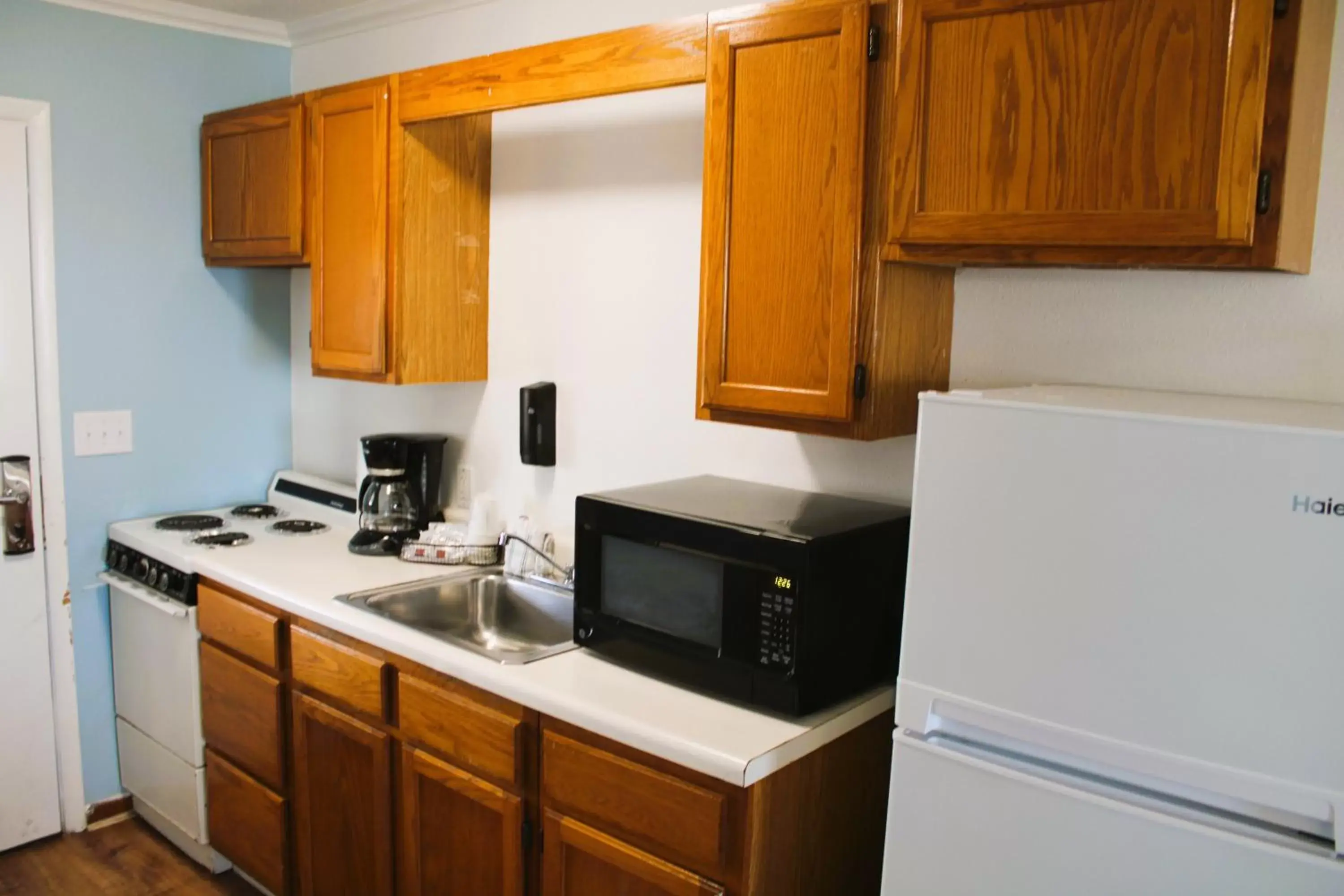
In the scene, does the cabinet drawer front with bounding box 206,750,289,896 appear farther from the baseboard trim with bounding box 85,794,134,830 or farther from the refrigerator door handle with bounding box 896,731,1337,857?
the refrigerator door handle with bounding box 896,731,1337,857

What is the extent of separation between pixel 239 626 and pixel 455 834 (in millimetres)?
893

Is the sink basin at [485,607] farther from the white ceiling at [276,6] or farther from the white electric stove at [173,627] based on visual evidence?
the white ceiling at [276,6]

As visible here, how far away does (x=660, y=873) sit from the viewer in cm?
175

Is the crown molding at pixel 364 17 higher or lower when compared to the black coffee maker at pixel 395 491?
higher

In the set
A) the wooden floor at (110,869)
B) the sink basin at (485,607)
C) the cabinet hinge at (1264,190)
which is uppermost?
the cabinet hinge at (1264,190)

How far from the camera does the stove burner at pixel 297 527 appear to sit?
3162 mm

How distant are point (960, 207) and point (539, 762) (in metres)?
1.23

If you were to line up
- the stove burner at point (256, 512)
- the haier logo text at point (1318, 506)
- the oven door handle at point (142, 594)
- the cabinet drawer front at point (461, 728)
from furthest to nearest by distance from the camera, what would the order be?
the stove burner at point (256, 512) < the oven door handle at point (142, 594) < the cabinet drawer front at point (461, 728) < the haier logo text at point (1318, 506)

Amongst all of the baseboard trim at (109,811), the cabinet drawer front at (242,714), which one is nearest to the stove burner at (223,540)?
the cabinet drawer front at (242,714)

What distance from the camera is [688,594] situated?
1909mm

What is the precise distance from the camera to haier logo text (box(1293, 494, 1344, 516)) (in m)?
1.17

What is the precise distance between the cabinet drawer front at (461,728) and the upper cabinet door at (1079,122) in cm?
113

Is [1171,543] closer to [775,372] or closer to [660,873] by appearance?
[775,372]

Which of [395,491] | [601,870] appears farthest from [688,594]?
[395,491]
